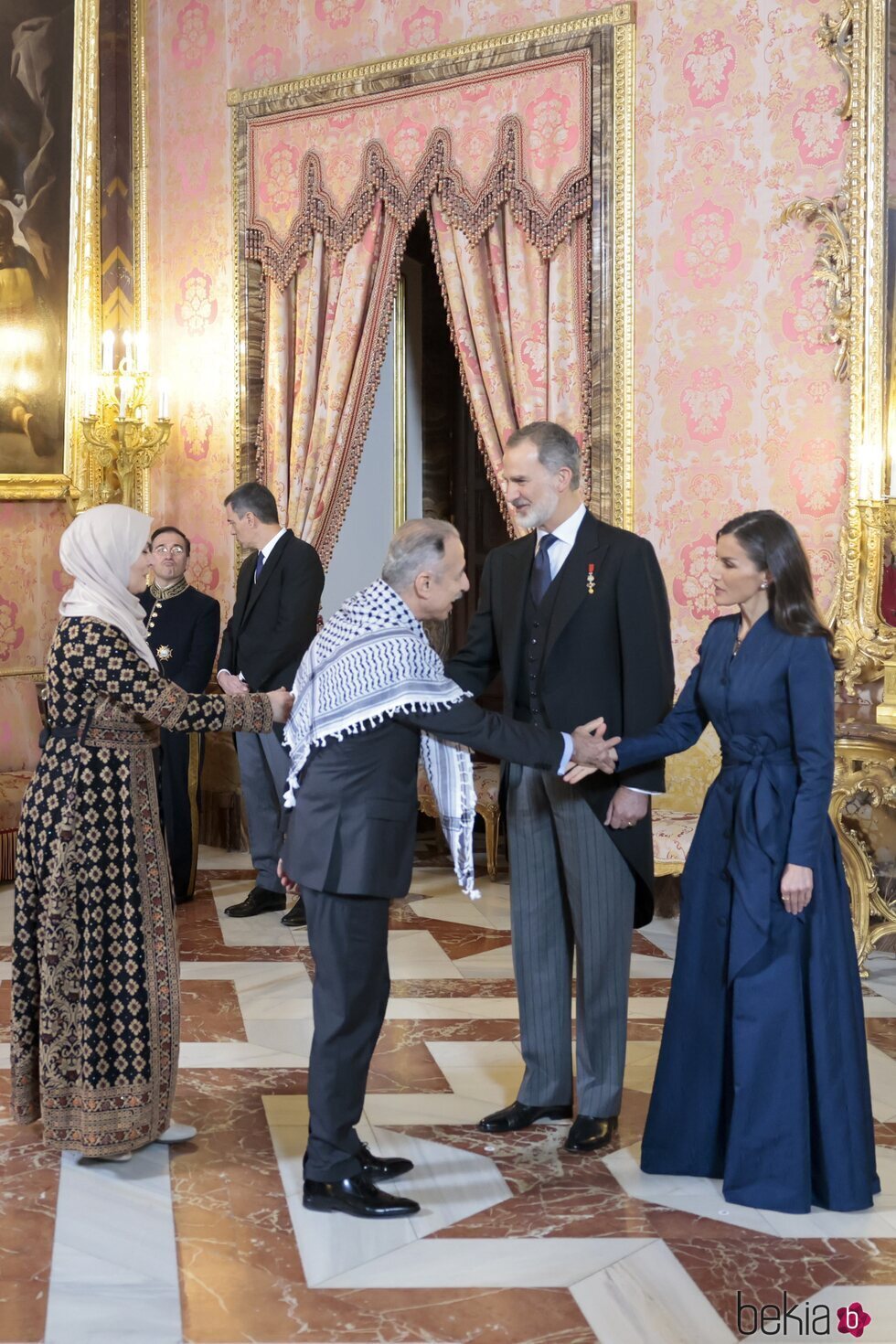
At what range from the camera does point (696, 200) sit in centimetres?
592

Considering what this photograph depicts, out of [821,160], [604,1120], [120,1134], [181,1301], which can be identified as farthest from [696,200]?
[181,1301]

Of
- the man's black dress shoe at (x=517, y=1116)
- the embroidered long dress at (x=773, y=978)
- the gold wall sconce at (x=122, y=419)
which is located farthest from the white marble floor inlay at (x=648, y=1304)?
the gold wall sconce at (x=122, y=419)

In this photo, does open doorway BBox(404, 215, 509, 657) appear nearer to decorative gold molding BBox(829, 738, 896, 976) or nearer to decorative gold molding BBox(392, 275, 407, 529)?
decorative gold molding BBox(392, 275, 407, 529)

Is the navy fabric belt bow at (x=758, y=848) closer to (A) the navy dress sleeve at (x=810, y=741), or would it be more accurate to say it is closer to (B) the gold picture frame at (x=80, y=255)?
(A) the navy dress sleeve at (x=810, y=741)

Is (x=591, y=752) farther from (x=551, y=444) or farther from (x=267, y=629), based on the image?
(x=267, y=629)

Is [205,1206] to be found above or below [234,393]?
below

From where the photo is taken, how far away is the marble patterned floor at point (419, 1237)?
2.77 meters

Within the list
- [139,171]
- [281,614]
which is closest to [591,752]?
[281,614]

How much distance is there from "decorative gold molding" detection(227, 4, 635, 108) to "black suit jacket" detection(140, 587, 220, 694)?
2.42 m

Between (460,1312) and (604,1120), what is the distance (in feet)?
2.96

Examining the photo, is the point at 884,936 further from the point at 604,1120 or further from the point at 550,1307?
the point at 550,1307

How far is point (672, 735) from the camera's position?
3447 millimetres

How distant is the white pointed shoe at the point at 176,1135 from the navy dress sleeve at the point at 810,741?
1590mm

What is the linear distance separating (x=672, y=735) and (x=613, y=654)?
264 mm
